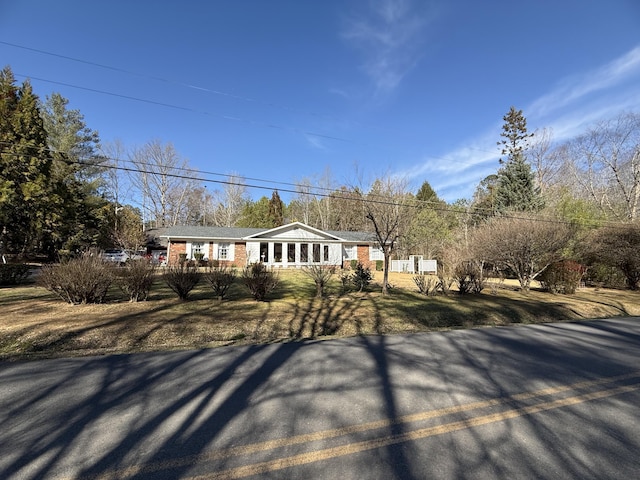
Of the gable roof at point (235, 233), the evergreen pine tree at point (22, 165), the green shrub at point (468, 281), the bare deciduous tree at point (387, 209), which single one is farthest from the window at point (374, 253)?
the evergreen pine tree at point (22, 165)

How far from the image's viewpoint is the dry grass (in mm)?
6186

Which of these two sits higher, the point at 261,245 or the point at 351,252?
the point at 261,245

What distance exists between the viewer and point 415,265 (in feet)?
92.0

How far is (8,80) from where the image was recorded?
68.9 feet

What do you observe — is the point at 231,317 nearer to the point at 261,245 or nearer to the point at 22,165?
the point at 22,165

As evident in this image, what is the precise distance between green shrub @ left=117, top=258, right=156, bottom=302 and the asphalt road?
15.9 feet

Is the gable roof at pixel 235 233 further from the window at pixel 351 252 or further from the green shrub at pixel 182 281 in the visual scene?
the green shrub at pixel 182 281

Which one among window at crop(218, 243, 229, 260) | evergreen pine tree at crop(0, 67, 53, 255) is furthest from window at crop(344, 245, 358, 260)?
evergreen pine tree at crop(0, 67, 53, 255)

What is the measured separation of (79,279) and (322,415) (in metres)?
8.56

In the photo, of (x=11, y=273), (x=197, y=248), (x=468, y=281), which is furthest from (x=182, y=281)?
Result: (x=197, y=248)

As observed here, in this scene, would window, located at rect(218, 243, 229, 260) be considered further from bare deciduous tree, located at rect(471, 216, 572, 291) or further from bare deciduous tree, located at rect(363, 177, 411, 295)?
bare deciduous tree, located at rect(471, 216, 572, 291)

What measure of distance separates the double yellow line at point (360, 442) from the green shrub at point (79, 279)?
320 inches

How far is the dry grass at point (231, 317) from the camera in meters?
6.19

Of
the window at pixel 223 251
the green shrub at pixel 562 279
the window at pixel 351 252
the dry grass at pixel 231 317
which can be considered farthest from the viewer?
the window at pixel 351 252
